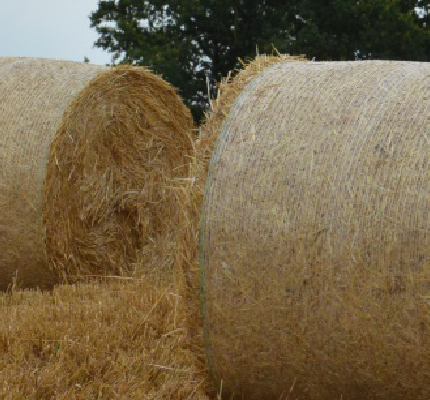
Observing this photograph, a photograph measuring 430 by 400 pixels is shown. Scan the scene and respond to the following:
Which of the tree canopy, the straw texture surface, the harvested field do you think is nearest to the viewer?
the harvested field

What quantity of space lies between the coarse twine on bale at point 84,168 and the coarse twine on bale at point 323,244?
210 centimetres

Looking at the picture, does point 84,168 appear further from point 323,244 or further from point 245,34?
point 245,34

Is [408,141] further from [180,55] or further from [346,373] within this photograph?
[180,55]

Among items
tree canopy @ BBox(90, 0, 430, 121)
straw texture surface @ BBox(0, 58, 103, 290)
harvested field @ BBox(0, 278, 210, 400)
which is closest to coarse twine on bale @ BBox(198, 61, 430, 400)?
harvested field @ BBox(0, 278, 210, 400)

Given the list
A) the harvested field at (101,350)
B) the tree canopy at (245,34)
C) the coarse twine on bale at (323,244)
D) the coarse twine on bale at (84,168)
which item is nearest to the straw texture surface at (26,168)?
the coarse twine on bale at (84,168)

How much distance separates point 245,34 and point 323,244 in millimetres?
14647

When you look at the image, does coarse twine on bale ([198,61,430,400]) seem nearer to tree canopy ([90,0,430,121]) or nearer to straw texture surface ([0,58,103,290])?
straw texture surface ([0,58,103,290])

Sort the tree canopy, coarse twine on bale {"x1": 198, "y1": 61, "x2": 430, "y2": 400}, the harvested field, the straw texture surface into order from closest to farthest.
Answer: coarse twine on bale {"x1": 198, "y1": 61, "x2": 430, "y2": 400} → the harvested field → the straw texture surface → the tree canopy

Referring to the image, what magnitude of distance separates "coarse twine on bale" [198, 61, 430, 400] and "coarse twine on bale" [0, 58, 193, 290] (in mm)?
2102

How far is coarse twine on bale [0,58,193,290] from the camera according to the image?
677 cm

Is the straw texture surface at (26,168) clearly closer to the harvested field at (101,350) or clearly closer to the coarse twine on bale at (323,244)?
the harvested field at (101,350)

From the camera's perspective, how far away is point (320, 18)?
1792 cm

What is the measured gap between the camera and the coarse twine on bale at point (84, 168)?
6773 mm

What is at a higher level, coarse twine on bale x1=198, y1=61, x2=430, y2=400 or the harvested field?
coarse twine on bale x1=198, y1=61, x2=430, y2=400
